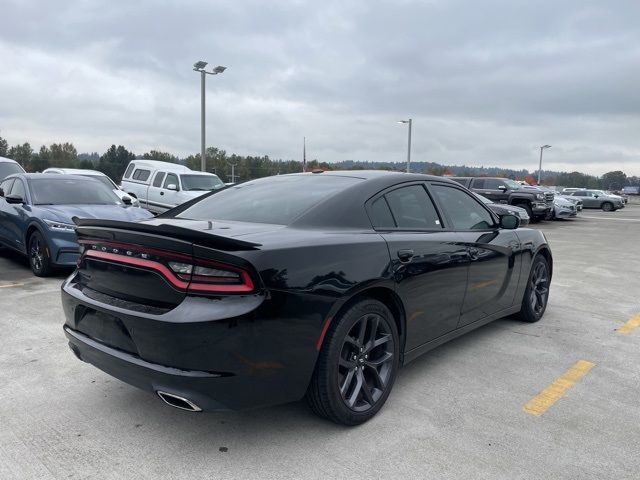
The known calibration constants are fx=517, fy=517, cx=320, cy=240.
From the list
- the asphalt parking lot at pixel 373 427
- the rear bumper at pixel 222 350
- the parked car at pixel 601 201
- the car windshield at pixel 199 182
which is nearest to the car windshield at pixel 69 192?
the asphalt parking lot at pixel 373 427

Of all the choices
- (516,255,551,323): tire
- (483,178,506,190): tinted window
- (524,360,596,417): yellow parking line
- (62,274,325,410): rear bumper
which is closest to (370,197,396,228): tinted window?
(62,274,325,410): rear bumper

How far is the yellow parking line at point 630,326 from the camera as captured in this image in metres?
5.01

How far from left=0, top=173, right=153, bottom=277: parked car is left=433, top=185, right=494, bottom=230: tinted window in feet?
15.5

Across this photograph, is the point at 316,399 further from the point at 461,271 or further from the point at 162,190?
the point at 162,190

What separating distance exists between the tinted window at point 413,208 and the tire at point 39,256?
5189 millimetres

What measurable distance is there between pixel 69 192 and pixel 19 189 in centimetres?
80

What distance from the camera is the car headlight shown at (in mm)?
6805

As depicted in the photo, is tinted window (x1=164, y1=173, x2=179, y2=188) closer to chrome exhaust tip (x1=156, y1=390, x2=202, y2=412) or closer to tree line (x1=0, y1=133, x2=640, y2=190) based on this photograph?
tree line (x1=0, y1=133, x2=640, y2=190)

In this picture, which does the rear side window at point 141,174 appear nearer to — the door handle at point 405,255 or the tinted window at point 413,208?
the tinted window at point 413,208

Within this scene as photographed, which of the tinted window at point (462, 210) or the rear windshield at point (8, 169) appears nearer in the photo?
the tinted window at point (462, 210)

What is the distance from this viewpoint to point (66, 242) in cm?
678


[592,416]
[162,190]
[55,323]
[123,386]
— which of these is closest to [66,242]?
[55,323]

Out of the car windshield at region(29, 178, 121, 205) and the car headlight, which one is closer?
the car headlight

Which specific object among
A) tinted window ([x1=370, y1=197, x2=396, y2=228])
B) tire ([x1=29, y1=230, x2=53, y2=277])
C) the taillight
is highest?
tinted window ([x1=370, y1=197, x2=396, y2=228])
